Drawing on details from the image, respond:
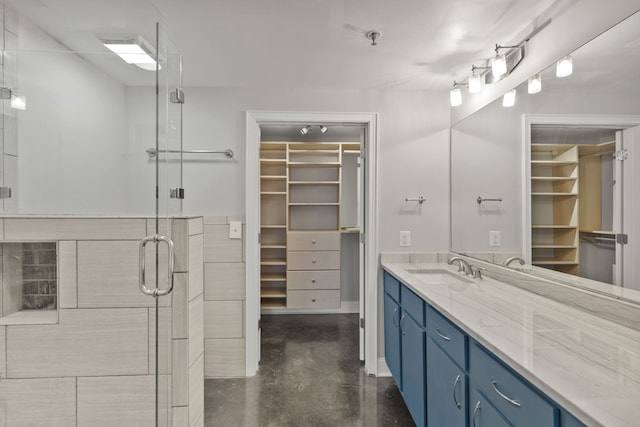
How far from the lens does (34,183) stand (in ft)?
5.29

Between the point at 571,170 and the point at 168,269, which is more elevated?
the point at 571,170

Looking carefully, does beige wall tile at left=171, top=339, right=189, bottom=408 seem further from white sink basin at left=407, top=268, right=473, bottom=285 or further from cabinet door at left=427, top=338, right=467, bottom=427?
white sink basin at left=407, top=268, right=473, bottom=285

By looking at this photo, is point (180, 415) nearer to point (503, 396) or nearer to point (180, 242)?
point (180, 242)

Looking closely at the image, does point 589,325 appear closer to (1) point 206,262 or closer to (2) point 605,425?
(2) point 605,425

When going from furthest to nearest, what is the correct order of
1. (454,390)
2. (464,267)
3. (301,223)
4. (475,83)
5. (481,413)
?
(301,223) → (464,267) → (475,83) → (454,390) → (481,413)

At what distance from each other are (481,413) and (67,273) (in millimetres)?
1834

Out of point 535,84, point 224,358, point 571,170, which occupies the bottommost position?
point 224,358

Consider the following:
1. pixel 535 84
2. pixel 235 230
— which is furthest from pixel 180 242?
pixel 535 84

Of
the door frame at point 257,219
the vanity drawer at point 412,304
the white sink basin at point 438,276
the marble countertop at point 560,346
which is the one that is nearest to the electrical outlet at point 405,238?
the door frame at point 257,219

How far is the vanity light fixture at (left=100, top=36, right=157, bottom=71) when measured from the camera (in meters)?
1.49

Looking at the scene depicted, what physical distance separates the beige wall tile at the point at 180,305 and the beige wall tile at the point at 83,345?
0.49 ft

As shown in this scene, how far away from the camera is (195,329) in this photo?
1.67m

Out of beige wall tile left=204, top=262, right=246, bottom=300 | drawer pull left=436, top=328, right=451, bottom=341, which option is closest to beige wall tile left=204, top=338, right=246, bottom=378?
beige wall tile left=204, top=262, right=246, bottom=300

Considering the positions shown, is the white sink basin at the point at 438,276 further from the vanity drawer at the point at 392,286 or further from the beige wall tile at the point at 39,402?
the beige wall tile at the point at 39,402
